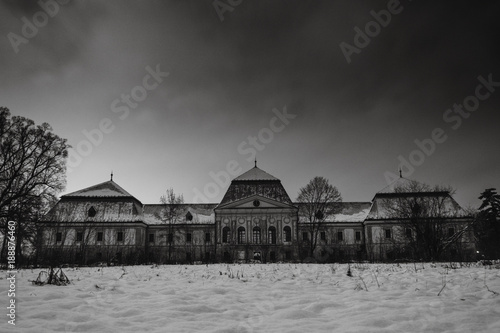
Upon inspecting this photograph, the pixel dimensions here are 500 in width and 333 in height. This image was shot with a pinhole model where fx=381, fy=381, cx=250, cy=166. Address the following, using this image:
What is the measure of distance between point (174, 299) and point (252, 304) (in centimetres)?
158

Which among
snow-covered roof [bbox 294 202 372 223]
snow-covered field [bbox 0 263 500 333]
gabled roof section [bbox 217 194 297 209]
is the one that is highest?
gabled roof section [bbox 217 194 297 209]

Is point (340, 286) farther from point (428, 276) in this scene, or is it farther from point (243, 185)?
point (243, 185)

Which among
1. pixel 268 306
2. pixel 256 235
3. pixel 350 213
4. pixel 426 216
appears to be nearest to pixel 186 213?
pixel 256 235

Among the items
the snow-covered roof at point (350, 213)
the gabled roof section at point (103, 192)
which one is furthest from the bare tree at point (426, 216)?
the gabled roof section at point (103, 192)

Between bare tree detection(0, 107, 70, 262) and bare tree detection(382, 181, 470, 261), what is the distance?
25.4 meters

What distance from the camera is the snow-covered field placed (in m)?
5.86

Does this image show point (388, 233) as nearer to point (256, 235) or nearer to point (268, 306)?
point (256, 235)

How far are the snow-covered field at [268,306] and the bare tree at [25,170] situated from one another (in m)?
18.1

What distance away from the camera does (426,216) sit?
28.7 m

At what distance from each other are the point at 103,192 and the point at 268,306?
4517 centimetres

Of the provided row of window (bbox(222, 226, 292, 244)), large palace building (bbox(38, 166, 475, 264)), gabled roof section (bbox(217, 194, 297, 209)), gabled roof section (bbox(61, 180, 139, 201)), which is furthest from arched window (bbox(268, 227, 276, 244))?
gabled roof section (bbox(61, 180, 139, 201))

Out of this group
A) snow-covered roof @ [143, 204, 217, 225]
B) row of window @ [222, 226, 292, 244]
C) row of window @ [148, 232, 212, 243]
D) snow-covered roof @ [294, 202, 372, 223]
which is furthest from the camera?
snow-covered roof @ [143, 204, 217, 225]

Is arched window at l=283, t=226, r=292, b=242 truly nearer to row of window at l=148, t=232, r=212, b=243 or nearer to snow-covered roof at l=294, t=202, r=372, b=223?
snow-covered roof at l=294, t=202, r=372, b=223

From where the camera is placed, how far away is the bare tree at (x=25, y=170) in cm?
2506
